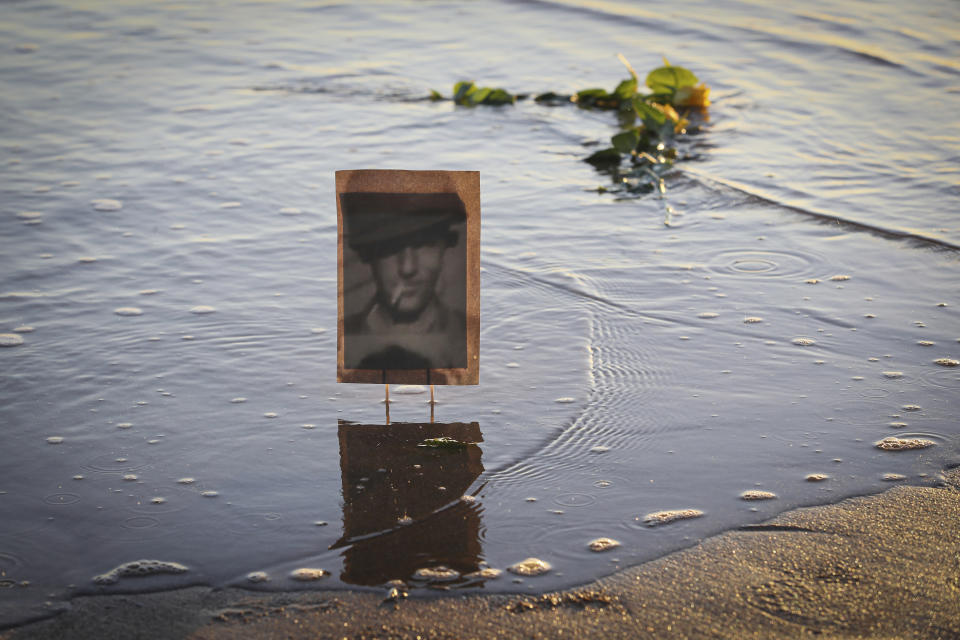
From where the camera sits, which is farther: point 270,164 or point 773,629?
point 270,164

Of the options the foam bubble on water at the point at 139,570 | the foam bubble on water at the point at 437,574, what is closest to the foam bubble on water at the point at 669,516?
the foam bubble on water at the point at 437,574

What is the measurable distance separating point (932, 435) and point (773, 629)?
3.91 ft

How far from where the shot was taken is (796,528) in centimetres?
272

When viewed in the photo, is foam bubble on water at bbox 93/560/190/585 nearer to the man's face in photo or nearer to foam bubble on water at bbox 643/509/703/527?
the man's face in photo

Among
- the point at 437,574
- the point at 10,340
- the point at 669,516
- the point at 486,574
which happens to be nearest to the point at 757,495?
the point at 669,516

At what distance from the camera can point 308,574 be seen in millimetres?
2518

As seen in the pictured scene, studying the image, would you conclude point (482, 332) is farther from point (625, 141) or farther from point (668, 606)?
point (625, 141)

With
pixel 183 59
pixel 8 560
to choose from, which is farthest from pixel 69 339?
pixel 183 59

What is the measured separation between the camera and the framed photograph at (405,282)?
3164 millimetres

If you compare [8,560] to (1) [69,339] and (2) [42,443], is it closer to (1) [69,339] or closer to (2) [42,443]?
(2) [42,443]

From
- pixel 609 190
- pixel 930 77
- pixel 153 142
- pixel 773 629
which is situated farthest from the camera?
pixel 930 77

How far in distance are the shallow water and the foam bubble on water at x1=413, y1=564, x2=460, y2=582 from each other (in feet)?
0.06

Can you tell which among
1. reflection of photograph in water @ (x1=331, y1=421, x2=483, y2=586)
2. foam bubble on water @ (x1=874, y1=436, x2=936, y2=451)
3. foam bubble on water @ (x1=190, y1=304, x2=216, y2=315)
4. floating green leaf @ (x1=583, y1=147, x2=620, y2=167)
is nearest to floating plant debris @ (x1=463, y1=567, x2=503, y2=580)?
reflection of photograph in water @ (x1=331, y1=421, x2=483, y2=586)

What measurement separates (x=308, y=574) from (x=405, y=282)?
1.01 m
